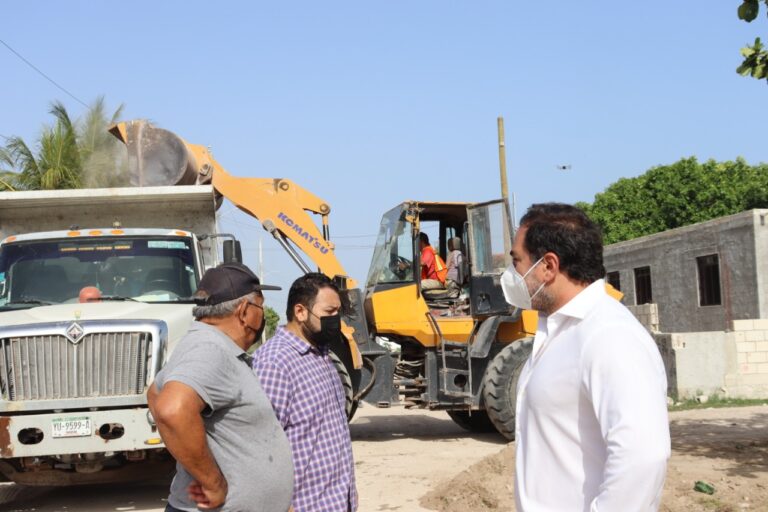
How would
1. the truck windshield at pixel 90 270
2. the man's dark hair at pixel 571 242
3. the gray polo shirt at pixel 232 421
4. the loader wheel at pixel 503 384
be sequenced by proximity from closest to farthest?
the man's dark hair at pixel 571 242 < the gray polo shirt at pixel 232 421 < the truck windshield at pixel 90 270 < the loader wheel at pixel 503 384

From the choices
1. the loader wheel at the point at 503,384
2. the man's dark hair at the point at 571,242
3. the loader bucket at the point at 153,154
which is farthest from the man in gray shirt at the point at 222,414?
the loader wheel at the point at 503,384

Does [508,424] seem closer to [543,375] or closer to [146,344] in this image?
[146,344]

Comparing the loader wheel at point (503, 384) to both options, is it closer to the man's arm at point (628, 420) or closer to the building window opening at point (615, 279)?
the man's arm at point (628, 420)

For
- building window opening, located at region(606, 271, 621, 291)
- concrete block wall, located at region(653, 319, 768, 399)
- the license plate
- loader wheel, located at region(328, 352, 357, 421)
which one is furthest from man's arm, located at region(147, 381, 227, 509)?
building window opening, located at region(606, 271, 621, 291)

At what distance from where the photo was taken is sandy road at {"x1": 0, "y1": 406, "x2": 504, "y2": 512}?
8.62 meters

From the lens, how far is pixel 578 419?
2.55 meters

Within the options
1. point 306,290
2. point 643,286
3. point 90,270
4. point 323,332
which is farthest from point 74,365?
point 643,286

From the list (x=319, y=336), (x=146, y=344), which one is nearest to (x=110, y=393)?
(x=146, y=344)

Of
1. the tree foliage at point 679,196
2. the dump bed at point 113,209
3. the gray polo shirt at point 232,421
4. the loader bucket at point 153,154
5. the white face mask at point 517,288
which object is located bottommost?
the gray polo shirt at point 232,421

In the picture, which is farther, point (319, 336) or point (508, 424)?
point (508, 424)

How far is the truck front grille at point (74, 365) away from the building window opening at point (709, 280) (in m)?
18.4

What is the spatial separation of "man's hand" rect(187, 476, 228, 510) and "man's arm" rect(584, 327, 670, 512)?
1377 millimetres

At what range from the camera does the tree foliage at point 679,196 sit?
3888 centimetres

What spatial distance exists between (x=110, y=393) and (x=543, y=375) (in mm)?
5711
